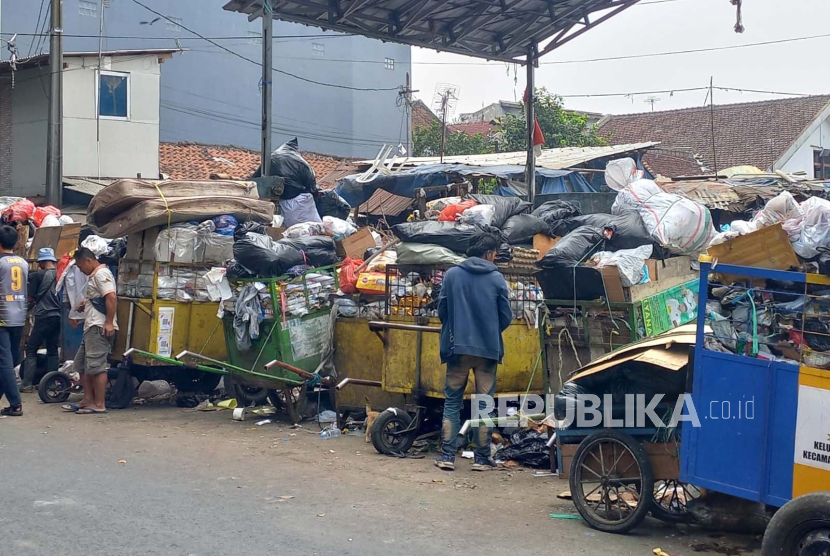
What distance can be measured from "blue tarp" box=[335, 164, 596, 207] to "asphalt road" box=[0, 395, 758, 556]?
29.7 ft

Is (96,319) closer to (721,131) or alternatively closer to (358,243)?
(358,243)

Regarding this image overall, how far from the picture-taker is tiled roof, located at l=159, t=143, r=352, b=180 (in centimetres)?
2653

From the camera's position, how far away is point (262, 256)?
8602 millimetres

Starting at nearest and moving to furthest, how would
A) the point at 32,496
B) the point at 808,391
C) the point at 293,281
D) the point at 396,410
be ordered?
the point at 808,391, the point at 32,496, the point at 396,410, the point at 293,281

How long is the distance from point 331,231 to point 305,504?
4742 mm

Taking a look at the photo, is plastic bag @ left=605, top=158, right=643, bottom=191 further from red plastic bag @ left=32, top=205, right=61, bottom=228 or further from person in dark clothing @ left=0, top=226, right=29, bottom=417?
red plastic bag @ left=32, top=205, right=61, bottom=228

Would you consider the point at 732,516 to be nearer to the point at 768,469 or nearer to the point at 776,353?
the point at 768,469

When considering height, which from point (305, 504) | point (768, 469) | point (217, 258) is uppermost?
point (217, 258)

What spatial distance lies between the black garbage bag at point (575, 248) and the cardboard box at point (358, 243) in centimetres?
243

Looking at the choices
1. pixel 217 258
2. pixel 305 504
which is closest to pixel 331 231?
pixel 217 258

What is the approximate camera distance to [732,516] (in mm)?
5102

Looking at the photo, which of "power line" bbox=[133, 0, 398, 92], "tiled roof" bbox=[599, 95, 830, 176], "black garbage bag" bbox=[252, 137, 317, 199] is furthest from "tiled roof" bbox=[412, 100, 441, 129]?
"black garbage bag" bbox=[252, 137, 317, 199]

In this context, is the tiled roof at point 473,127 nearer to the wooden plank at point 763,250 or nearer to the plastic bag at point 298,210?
the plastic bag at point 298,210

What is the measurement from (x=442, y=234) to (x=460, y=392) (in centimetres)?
170
